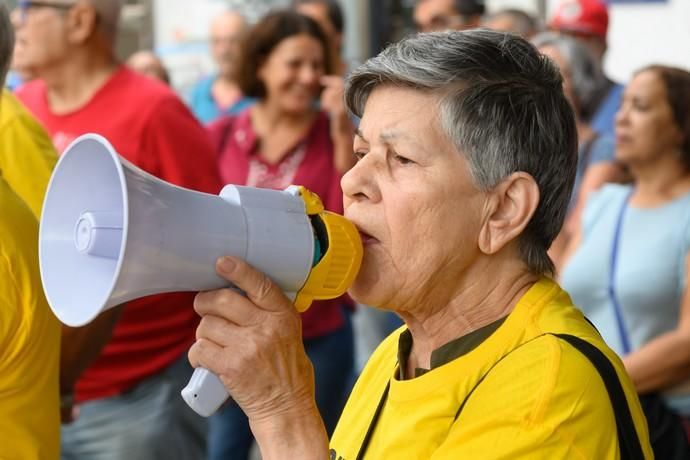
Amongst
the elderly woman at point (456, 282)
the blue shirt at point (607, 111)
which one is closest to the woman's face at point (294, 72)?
the blue shirt at point (607, 111)

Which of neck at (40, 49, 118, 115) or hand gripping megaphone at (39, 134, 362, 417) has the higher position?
hand gripping megaphone at (39, 134, 362, 417)

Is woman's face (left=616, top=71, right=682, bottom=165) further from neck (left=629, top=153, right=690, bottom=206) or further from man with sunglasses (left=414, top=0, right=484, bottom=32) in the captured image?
man with sunglasses (left=414, top=0, right=484, bottom=32)

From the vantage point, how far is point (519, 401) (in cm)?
178

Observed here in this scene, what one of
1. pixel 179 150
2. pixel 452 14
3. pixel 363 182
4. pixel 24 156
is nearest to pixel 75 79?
pixel 179 150

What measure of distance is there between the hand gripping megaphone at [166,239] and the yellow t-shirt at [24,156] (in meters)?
1.38

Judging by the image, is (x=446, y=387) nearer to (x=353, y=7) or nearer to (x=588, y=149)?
(x=588, y=149)

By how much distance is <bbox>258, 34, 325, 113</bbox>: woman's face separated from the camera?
16.7 feet

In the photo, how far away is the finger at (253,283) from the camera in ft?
5.76

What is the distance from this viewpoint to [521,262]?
205cm

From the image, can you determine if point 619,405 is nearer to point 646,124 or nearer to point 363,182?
point 363,182

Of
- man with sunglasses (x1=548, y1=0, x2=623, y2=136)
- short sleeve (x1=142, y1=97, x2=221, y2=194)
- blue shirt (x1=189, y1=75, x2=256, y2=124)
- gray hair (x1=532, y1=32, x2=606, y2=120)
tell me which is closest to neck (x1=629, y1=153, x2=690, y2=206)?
gray hair (x1=532, y1=32, x2=606, y2=120)

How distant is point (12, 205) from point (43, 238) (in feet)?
1.45

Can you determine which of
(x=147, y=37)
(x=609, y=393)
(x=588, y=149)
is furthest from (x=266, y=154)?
(x=147, y=37)

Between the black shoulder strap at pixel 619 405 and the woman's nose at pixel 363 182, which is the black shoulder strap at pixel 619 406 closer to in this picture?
the black shoulder strap at pixel 619 405
